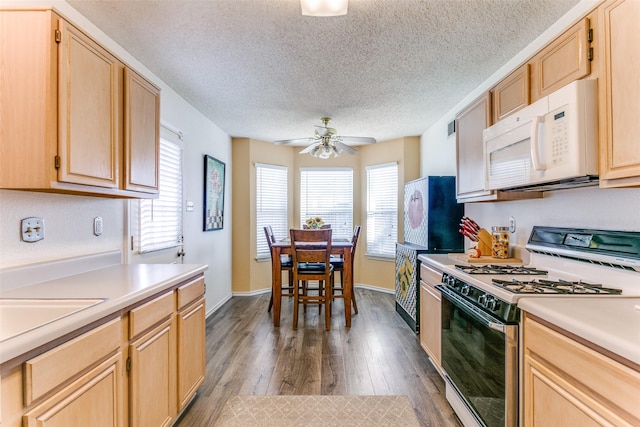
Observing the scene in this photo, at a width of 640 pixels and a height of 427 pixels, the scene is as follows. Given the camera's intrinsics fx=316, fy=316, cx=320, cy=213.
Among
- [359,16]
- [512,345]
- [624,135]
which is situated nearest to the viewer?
[624,135]

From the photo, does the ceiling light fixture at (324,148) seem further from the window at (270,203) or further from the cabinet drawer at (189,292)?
the cabinet drawer at (189,292)

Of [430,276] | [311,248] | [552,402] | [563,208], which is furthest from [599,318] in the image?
[311,248]

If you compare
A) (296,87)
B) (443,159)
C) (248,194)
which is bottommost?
(248,194)

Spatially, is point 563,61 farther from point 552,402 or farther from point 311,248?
point 311,248

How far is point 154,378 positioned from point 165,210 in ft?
5.60

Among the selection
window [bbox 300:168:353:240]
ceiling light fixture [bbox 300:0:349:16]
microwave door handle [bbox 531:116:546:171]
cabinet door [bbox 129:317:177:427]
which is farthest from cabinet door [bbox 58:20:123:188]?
window [bbox 300:168:353:240]

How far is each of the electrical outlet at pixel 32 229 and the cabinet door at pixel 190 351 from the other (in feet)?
2.65

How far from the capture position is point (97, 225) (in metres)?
2.04

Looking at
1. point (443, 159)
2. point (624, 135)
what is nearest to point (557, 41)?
point (624, 135)

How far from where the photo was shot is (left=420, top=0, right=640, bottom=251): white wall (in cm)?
152

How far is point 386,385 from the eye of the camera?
7.57 feet

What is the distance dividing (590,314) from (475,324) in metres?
0.61

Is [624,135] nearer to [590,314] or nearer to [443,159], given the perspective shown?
[590,314]

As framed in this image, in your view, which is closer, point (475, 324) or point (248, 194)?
point (475, 324)
